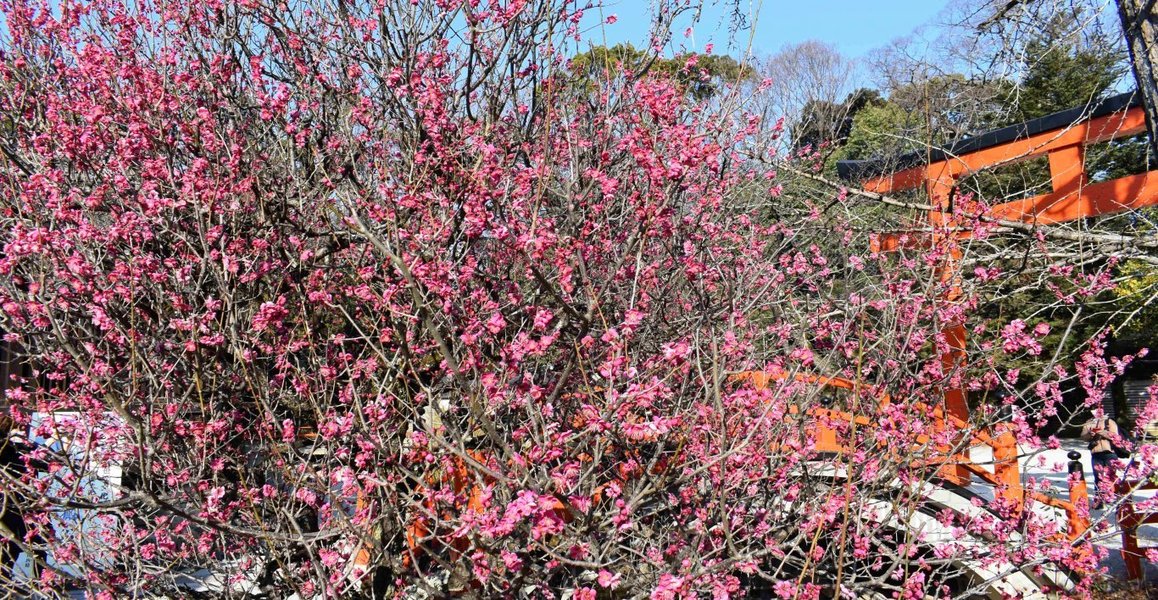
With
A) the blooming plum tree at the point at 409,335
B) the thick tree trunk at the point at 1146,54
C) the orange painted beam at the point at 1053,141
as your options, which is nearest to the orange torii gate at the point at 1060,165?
the orange painted beam at the point at 1053,141

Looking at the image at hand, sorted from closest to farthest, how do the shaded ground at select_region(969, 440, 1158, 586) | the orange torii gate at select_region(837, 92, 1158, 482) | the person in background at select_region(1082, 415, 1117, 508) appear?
1. the shaded ground at select_region(969, 440, 1158, 586)
2. the person in background at select_region(1082, 415, 1117, 508)
3. the orange torii gate at select_region(837, 92, 1158, 482)

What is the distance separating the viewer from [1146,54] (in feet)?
18.3

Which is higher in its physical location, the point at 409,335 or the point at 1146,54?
the point at 1146,54

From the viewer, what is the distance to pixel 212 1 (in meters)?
4.00

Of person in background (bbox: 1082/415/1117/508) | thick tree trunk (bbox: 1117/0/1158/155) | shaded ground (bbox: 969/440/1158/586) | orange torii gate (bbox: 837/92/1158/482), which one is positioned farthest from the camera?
orange torii gate (bbox: 837/92/1158/482)

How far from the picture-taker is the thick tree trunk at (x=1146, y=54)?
5504 millimetres

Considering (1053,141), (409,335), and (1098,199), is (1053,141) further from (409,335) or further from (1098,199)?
(409,335)

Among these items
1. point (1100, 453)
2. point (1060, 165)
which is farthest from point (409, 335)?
point (1100, 453)

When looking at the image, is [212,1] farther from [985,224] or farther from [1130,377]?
[1130,377]

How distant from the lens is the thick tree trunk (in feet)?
18.1

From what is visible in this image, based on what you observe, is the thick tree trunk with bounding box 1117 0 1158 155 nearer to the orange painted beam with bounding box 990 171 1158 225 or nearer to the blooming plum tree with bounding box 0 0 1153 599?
the orange painted beam with bounding box 990 171 1158 225

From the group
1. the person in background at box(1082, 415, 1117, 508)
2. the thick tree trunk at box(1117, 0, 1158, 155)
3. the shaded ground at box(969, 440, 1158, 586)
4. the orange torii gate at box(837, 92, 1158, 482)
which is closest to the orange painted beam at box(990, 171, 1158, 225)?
the orange torii gate at box(837, 92, 1158, 482)

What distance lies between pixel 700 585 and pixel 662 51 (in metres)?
2.53

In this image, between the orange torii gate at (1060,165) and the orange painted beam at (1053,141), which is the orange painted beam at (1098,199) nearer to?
the orange torii gate at (1060,165)
